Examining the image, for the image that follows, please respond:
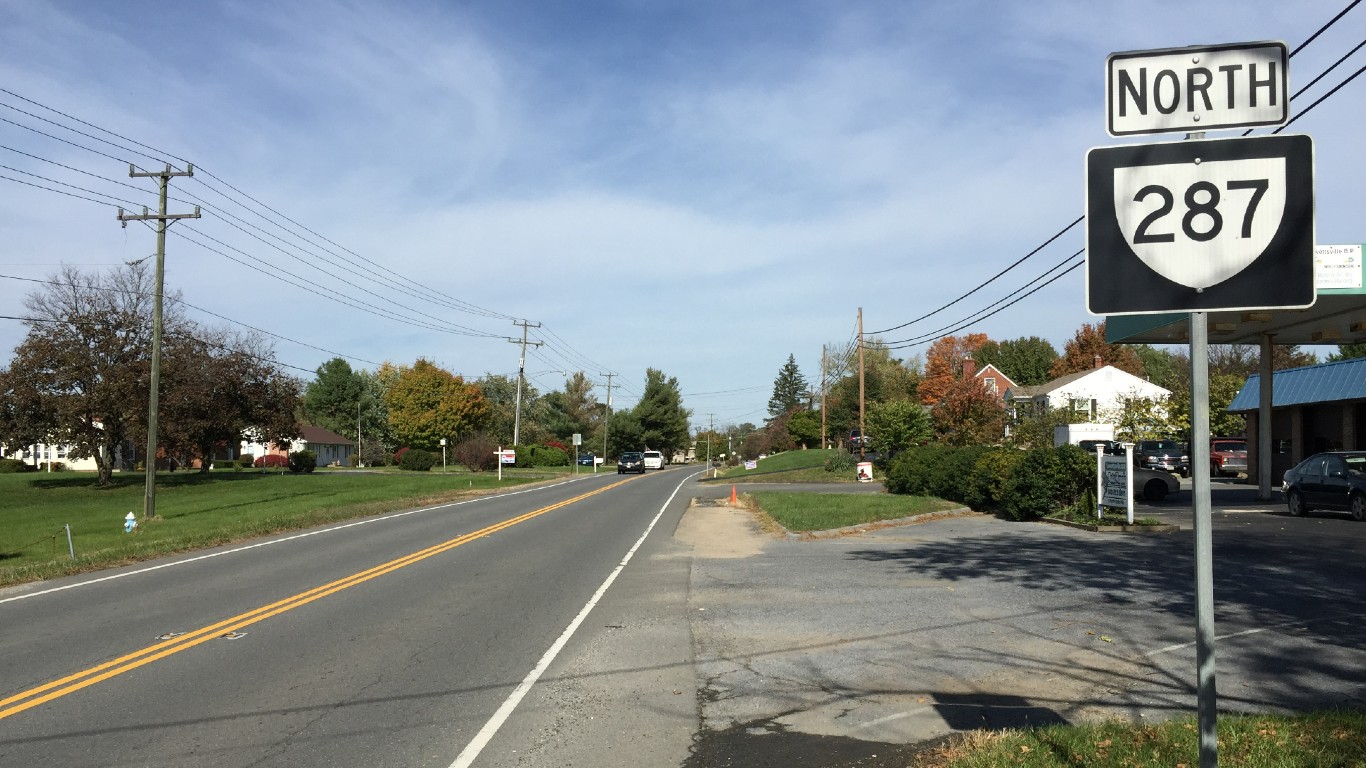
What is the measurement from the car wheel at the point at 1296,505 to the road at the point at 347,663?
1478 cm

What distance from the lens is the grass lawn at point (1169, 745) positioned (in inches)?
211

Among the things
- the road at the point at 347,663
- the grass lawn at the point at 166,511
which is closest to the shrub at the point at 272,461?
the grass lawn at the point at 166,511

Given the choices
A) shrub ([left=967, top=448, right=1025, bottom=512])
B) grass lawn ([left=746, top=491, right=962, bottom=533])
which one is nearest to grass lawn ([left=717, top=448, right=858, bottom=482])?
grass lawn ([left=746, top=491, right=962, bottom=533])

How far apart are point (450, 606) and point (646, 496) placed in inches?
1097

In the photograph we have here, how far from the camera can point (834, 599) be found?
12398mm

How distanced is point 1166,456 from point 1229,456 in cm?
410

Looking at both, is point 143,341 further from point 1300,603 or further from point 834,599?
point 1300,603

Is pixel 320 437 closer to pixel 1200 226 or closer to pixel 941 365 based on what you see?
pixel 941 365

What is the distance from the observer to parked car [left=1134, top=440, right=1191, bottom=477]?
40.4 m

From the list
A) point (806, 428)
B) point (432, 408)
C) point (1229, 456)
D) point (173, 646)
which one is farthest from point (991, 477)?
point (432, 408)

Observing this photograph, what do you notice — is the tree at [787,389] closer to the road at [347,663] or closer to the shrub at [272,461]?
the shrub at [272,461]

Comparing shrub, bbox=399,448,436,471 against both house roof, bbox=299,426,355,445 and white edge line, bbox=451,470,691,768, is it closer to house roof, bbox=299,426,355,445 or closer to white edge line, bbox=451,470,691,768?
house roof, bbox=299,426,355,445

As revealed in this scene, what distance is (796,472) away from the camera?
58750 millimetres

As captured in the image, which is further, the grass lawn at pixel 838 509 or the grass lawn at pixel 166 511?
→ the grass lawn at pixel 838 509
